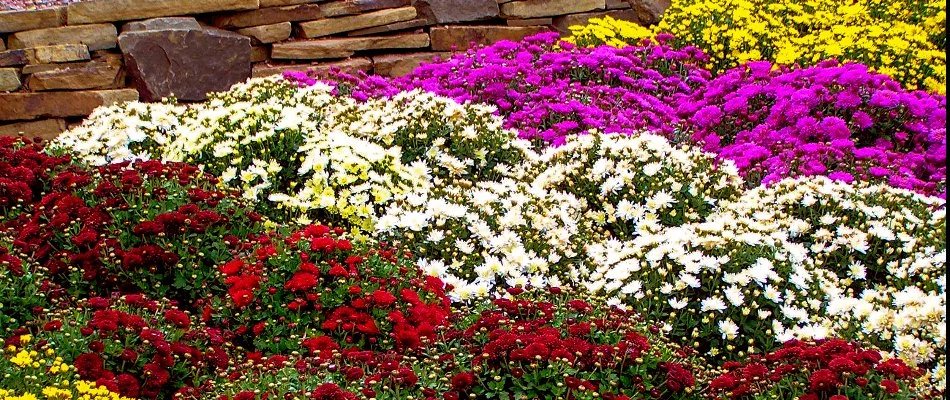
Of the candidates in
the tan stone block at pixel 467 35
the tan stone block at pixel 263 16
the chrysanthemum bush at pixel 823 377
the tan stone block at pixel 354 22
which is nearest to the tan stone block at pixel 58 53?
the tan stone block at pixel 263 16

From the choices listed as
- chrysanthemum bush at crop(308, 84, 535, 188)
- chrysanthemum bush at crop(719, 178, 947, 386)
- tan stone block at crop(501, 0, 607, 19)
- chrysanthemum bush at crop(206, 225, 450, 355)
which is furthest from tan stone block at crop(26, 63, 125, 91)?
chrysanthemum bush at crop(719, 178, 947, 386)

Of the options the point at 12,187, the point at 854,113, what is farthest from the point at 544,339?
the point at 854,113

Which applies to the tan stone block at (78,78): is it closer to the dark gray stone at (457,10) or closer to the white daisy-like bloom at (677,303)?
the dark gray stone at (457,10)

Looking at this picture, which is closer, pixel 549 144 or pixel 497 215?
pixel 497 215

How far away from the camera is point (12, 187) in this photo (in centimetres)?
508

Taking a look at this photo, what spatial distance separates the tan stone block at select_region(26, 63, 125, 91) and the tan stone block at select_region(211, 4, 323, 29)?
1.05 metres

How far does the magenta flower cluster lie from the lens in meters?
6.65

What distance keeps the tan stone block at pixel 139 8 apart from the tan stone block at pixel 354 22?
514 mm

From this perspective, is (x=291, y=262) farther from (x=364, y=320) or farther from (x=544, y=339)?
(x=544, y=339)

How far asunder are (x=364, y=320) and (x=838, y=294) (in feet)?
7.28

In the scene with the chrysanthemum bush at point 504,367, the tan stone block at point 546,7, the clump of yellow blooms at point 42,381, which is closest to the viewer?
the clump of yellow blooms at point 42,381

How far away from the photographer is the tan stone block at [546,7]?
→ 10.1 meters

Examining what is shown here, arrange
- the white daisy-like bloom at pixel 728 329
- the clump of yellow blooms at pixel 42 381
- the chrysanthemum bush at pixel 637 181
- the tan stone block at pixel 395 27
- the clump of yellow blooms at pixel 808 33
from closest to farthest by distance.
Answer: the clump of yellow blooms at pixel 42 381, the white daisy-like bloom at pixel 728 329, the chrysanthemum bush at pixel 637 181, the clump of yellow blooms at pixel 808 33, the tan stone block at pixel 395 27

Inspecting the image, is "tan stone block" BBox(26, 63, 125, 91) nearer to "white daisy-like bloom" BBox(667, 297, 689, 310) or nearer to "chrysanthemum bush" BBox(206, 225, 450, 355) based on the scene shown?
"chrysanthemum bush" BBox(206, 225, 450, 355)
